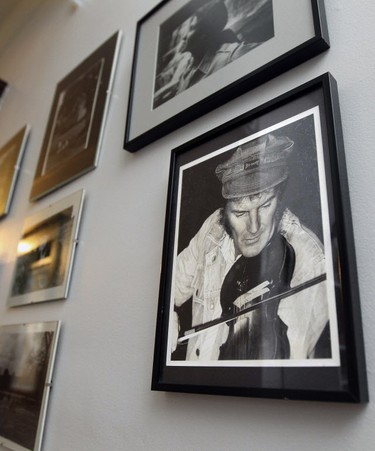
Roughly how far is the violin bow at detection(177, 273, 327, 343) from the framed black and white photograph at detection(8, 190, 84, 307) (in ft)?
1.44

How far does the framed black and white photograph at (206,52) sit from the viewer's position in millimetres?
644

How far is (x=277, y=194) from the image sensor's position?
56cm

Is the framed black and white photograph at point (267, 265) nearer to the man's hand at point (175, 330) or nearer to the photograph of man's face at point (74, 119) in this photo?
the man's hand at point (175, 330)

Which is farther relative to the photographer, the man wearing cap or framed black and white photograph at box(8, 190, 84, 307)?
framed black and white photograph at box(8, 190, 84, 307)

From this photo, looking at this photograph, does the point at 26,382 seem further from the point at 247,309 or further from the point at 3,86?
the point at 3,86

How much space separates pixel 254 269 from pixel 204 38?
1.81 ft

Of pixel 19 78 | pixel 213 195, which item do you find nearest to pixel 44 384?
pixel 213 195

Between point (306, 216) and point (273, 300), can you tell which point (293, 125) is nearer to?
point (306, 216)

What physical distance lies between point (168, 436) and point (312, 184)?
42cm

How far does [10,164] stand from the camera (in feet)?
4.87

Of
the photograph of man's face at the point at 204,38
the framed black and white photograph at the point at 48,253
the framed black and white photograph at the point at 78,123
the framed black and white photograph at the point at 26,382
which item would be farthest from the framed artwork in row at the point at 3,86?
the framed black and white photograph at the point at 26,382

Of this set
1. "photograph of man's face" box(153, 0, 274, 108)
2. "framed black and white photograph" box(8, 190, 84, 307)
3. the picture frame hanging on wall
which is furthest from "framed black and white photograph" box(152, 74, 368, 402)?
the picture frame hanging on wall

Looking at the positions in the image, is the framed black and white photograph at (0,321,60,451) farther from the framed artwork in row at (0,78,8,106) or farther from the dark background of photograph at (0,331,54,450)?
the framed artwork in row at (0,78,8,106)

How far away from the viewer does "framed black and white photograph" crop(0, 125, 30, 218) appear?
1390 millimetres
